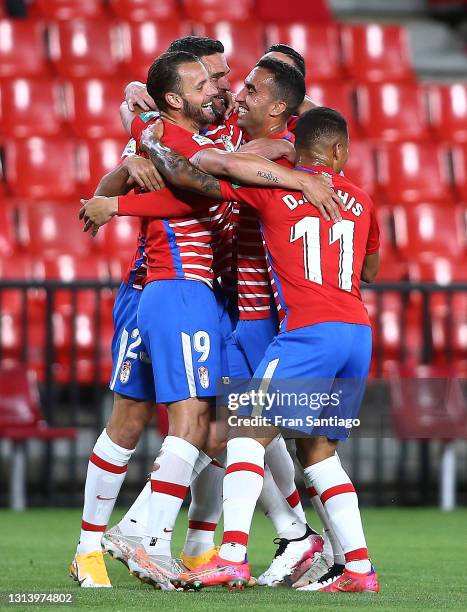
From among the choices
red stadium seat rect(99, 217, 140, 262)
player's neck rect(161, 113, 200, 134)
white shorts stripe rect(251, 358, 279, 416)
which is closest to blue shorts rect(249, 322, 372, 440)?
white shorts stripe rect(251, 358, 279, 416)

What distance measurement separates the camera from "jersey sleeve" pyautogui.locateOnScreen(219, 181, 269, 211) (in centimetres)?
470

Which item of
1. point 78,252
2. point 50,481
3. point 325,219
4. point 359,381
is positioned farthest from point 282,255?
point 78,252

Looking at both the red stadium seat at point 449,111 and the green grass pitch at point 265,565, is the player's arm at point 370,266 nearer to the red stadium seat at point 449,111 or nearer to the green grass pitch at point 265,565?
the green grass pitch at point 265,565

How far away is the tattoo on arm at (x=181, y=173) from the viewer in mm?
4734

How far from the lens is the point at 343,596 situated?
178 inches

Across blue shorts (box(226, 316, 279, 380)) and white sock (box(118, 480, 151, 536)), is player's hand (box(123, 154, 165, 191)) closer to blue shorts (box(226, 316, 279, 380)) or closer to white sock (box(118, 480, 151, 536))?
blue shorts (box(226, 316, 279, 380))

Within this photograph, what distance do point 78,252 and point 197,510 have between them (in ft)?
17.0

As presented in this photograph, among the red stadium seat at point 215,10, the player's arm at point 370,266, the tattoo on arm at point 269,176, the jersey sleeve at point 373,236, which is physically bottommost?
the player's arm at point 370,266

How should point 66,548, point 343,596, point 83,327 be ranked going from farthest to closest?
point 83,327, point 66,548, point 343,596

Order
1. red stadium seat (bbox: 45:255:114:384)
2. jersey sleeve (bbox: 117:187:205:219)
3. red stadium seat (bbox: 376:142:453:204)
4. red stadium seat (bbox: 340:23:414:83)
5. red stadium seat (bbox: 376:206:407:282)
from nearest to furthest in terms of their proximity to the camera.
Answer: jersey sleeve (bbox: 117:187:205:219)
red stadium seat (bbox: 45:255:114:384)
red stadium seat (bbox: 376:206:407:282)
red stadium seat (bbox: 376:142:453:204)
red stadium seat (bbox: 340:23:414:83)

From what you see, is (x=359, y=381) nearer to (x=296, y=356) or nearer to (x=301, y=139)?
(x=296, y=356)

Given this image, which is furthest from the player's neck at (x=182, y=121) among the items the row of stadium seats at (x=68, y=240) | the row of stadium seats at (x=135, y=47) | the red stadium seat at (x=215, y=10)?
the red stadium seat at (x=215, y=10)

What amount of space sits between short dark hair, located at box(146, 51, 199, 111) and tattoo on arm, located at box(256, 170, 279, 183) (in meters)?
0.54

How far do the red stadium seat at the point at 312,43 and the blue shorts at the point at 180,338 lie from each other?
725 centimetres
